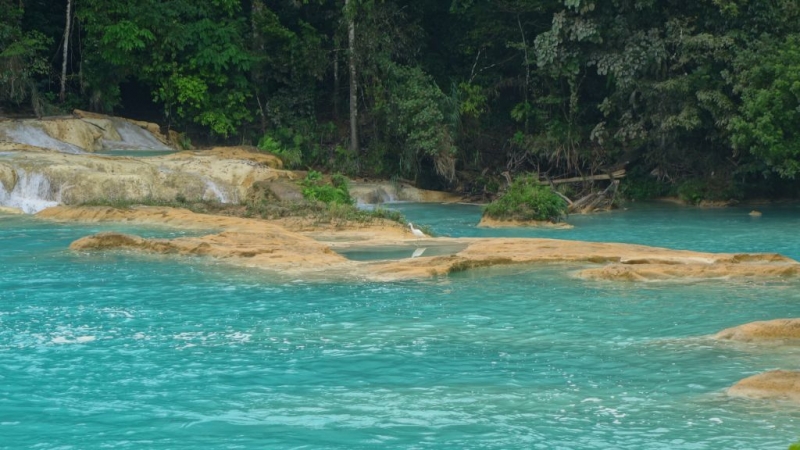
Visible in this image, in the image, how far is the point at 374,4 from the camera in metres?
30.6

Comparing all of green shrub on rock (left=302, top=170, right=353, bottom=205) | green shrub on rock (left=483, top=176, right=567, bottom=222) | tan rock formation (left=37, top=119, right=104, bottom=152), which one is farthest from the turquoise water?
tan rock formation (left=37, top=119, right=104, bottom=152)

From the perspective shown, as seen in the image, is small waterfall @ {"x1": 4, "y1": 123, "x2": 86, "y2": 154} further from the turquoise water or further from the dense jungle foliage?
the turquoise water

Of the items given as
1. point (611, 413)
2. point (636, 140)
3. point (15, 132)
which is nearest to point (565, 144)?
point (636, 140)

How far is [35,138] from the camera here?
27047 mm

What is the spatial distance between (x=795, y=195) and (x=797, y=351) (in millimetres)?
19814

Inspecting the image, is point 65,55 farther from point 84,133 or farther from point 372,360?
point 372,360

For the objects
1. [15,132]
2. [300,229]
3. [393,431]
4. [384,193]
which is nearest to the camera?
[393,431]

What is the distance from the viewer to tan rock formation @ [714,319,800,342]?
407 inches

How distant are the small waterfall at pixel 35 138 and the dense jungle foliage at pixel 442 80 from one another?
1831mm

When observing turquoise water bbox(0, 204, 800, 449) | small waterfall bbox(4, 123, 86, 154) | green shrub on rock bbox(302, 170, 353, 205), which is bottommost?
turquoise water bbox(0, 204, 800, 449)

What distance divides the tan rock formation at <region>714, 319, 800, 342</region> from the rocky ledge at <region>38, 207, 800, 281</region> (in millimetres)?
3461

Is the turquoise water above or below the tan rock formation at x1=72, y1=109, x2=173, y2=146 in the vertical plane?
below

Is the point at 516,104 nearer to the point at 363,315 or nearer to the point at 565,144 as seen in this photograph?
the point at 565,144

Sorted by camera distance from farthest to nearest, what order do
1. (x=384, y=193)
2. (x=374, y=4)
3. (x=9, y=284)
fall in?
(x=374, y=4)
(x=384, y=193)
(x=9, y=284)
